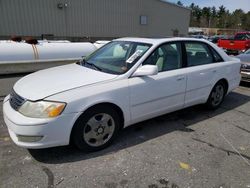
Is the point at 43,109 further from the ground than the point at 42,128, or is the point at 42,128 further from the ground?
the point at 43,109

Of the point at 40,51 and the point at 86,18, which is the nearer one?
the point at 40,51

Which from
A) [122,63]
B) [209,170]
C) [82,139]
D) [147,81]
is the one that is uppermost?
[122,63]

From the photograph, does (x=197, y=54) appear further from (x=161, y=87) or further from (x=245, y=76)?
(x=245, y=76)

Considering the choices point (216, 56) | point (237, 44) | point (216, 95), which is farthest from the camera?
point (237, 44)

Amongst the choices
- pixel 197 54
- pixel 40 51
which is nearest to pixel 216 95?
pixel 197 54

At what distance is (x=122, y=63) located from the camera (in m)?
3.69

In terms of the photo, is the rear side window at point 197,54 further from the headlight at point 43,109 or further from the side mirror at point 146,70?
the headlight at point 43,109

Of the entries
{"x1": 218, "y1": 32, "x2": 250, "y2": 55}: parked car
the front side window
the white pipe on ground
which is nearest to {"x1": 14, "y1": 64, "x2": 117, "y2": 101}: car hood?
the front side window

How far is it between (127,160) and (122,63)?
149cm

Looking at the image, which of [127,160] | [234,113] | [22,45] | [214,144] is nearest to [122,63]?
[127,160]

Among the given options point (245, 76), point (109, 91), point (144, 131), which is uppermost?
point (109, 91)

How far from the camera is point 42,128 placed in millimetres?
2740

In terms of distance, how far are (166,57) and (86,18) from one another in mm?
13238

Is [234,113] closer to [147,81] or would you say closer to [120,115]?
[147,81]
